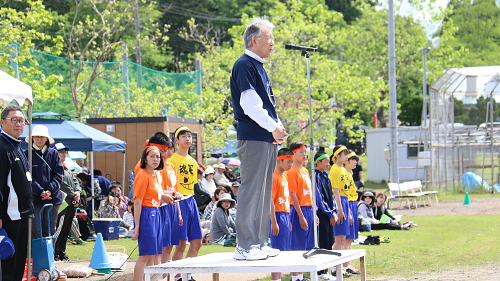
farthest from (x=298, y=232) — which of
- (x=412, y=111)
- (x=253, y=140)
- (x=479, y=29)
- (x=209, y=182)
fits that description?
(x=479, y=29)

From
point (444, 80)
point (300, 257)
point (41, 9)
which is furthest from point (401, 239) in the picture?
point (444, 80)

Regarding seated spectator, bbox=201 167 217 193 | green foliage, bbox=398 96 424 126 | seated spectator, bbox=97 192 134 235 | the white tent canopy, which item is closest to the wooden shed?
seated spectator, bbox=201 167 217 193

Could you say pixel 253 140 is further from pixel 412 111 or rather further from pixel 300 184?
pixel 412 111

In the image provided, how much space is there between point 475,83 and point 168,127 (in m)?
16.4

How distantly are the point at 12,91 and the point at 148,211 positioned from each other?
2085 millimetres

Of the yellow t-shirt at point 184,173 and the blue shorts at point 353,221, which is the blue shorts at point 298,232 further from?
the yellow t-shirt at point 184,173

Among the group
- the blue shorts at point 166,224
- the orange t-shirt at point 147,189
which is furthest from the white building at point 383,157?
the orange t-shirt at point 147,189

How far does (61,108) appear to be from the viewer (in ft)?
60.0

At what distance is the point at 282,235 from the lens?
287 inches

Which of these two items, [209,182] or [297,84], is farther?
[297,84]

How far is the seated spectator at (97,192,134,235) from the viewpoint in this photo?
44.1 ft

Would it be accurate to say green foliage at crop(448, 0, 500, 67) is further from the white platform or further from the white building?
the white platform

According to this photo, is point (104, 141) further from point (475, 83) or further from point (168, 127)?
point (475, 83)

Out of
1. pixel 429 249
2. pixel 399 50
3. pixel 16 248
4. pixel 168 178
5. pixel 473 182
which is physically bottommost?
pixel 429 249
